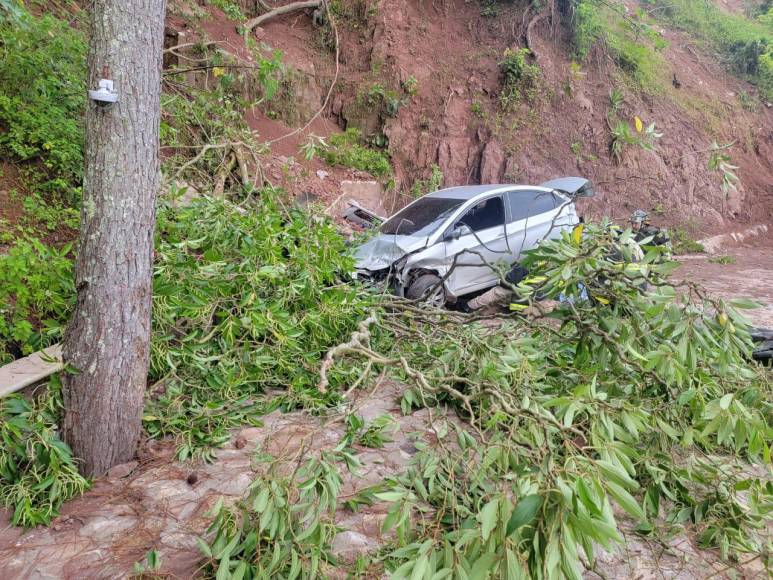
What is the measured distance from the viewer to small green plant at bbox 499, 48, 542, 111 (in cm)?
1267

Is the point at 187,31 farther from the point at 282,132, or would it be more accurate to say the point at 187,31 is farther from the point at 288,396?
the point at 288,396

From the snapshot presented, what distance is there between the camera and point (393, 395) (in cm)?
385

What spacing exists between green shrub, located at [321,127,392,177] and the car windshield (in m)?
3.88

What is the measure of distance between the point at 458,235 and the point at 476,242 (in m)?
0.32

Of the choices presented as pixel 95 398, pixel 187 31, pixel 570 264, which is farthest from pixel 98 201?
pixel 187 31

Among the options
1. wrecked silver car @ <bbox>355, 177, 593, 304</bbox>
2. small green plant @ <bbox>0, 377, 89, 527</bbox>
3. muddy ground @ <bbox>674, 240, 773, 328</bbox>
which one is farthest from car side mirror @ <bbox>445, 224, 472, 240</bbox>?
small green plant @ <bbox>0, 377, 89, 527</bbox>

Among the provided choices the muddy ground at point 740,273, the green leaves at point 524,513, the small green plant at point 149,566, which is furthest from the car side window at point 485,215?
the green leaves at point 524,513

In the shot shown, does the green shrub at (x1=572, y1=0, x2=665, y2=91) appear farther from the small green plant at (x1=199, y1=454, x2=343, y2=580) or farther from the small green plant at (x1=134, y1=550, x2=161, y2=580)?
the small green plant at (x1=134, y1=550, x2=161, y2=580)

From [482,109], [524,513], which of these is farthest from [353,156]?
[524,513]

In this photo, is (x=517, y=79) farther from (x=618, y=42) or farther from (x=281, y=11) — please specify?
(x=281, y=11)

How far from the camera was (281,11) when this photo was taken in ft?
39.9

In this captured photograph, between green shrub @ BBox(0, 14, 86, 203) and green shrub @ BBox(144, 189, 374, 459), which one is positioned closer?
green shrub @ BBox(144, 189, 374, 459)

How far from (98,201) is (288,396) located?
5.34 ft

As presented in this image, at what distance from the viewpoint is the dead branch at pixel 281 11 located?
1160cm
